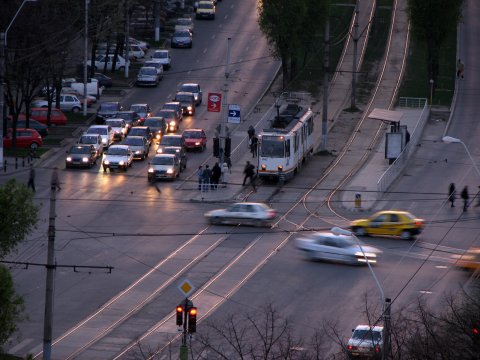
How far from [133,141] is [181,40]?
28646 mm

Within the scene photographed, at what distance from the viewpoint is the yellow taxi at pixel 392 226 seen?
4256 cm

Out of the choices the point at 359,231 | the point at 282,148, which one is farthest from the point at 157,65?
the point at 359,231

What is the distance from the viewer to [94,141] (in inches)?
2251

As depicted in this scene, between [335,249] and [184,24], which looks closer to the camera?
[335,249]

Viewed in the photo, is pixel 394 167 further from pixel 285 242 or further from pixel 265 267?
pixel 265 267

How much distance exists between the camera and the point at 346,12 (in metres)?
90.8

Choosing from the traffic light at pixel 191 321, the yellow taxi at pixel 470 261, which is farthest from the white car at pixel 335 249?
the traffic light at pixel 191 321

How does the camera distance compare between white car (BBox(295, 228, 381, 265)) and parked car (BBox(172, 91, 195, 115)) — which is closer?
white car (BBox(295, 228, 381, 265))

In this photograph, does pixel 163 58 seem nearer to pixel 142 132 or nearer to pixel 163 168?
pixel 142 132

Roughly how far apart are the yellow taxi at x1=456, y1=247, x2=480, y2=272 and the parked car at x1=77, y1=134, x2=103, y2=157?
23.1 metres

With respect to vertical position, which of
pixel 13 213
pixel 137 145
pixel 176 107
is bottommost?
pixel 137 145

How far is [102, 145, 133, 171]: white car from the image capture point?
54531mm

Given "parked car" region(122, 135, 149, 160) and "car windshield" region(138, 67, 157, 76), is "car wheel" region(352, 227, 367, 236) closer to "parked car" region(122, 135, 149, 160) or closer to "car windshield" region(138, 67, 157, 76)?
"parked car" region(122, 135, 149, 160)

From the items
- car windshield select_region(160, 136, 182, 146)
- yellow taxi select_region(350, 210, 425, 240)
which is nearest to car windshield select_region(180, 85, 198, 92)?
car windshield select_region(160, 136, 182, 146)
